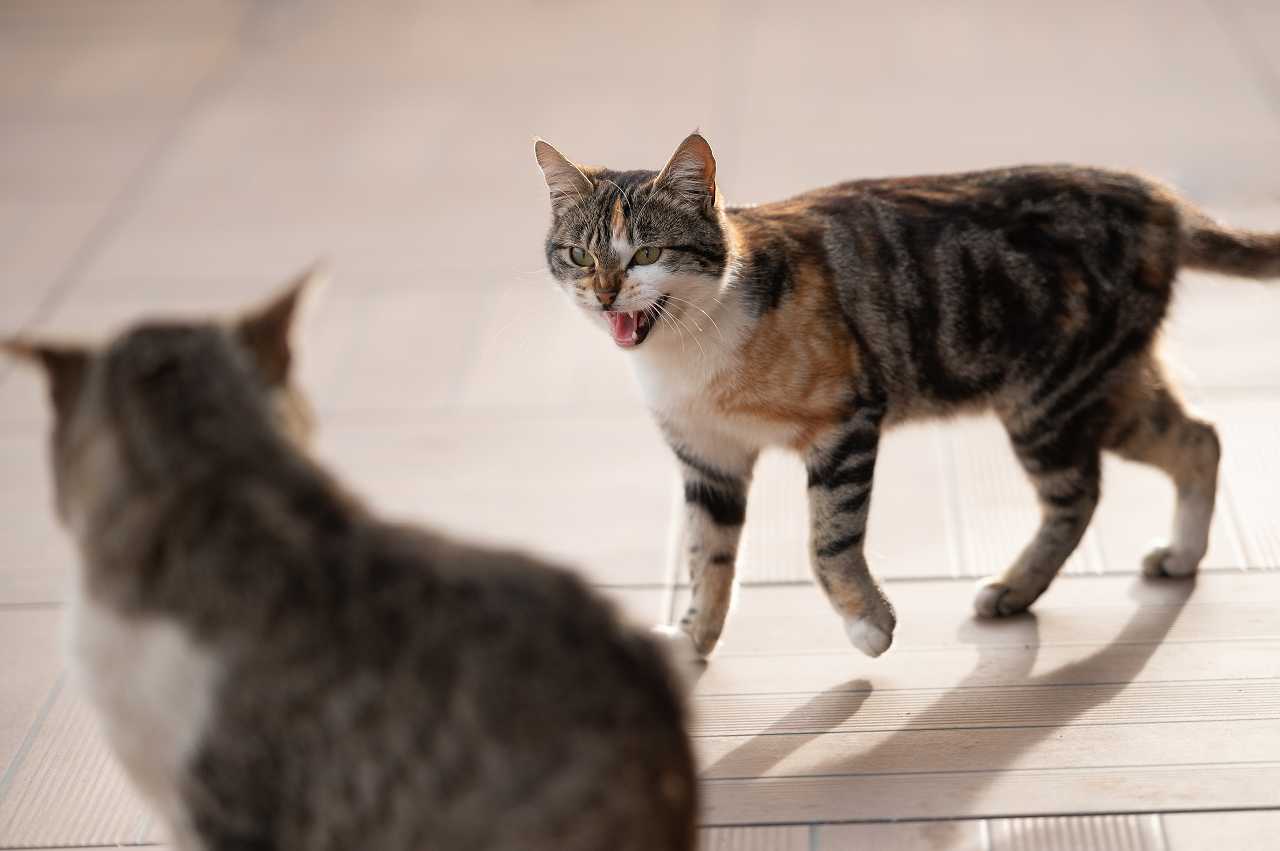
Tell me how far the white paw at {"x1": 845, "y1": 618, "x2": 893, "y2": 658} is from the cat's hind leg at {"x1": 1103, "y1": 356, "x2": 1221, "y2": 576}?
491mm

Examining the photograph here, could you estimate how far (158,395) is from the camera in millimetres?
1480

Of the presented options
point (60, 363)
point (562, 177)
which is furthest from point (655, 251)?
point (60, 363)

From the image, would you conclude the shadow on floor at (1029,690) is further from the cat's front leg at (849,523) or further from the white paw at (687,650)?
the white paw at (687,650)

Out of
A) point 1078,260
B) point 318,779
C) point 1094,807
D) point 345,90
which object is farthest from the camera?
point 345,90

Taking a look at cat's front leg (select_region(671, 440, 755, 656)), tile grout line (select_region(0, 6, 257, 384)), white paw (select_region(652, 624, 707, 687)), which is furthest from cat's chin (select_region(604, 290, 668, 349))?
tile grout line (select_region(0, 6, 257, 384))

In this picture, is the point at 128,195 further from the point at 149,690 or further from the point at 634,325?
the point at 149,690

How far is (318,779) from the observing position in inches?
55.0

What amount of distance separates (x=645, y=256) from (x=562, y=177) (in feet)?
0.76

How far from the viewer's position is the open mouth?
7.58 ft

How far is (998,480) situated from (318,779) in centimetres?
192

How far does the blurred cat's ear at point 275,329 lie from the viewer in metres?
1.57

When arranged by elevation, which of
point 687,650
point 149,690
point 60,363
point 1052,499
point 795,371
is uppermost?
point 60,363

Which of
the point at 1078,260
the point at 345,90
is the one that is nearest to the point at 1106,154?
the point at 1078,260

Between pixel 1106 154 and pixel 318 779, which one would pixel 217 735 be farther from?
pixel 1106 154
